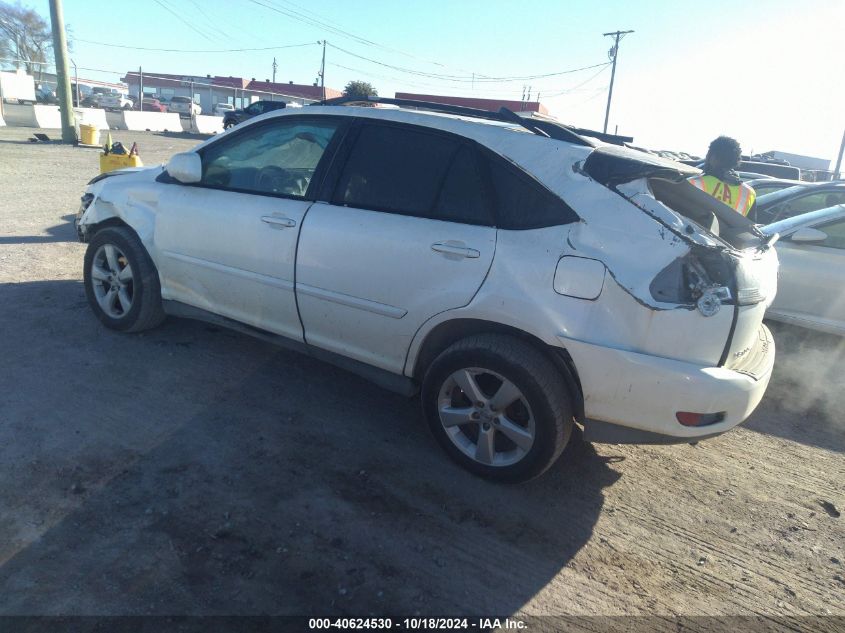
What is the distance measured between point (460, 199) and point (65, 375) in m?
2.82

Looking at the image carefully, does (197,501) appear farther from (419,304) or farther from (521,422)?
(521,422)

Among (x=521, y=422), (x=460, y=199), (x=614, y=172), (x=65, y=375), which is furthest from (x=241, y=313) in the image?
(x=614, y=172)

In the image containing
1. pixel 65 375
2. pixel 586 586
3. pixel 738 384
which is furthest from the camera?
pixel 65 375

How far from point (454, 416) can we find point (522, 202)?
1193 mm

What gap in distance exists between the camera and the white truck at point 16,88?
3347cm

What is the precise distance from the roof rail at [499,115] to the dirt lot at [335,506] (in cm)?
186

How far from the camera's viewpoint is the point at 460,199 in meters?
3.18

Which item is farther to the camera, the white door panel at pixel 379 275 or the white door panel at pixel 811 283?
the white door panel at pixel 811 283

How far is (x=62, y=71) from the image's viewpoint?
63.2ft

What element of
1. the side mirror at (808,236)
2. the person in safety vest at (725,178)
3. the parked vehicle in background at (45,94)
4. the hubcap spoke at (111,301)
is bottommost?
the hubcap spoke at (111,301)

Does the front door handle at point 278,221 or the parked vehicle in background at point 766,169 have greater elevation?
the parked vehicle in background at point 766,169

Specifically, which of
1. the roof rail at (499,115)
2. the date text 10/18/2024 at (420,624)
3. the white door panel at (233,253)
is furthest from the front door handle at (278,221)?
the date text 10/18/2024 at (420,624)

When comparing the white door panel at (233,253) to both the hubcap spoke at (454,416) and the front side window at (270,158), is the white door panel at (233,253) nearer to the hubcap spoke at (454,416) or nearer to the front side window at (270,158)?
the front side window at (270,158)

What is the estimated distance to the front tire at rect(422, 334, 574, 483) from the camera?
9.65ft
